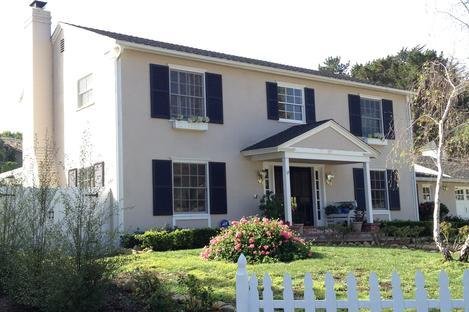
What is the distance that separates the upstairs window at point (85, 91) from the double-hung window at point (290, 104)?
20.9ft

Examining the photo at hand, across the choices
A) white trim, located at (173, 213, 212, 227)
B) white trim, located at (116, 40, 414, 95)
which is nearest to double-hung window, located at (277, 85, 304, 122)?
white trim, located at (116, 40, 414, 95)

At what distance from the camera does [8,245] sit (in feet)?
26.4

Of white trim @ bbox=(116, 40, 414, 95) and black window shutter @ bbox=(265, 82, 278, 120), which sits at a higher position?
white trim @ bbox=(116, 40, 414, 95)

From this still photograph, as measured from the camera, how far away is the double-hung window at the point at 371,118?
21.9 metres

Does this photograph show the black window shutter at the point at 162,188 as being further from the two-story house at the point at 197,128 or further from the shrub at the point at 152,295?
the shrub at the point at 152,295

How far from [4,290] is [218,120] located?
35.1ft

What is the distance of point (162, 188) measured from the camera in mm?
16016

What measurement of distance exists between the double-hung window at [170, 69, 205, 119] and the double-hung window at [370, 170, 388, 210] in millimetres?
8068

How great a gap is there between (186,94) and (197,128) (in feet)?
3.64

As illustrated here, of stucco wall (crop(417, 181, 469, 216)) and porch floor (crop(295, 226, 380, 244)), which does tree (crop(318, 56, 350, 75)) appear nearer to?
stucco wall (crop(417, 181, 469, 216))

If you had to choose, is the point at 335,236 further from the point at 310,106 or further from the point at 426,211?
the point at 426,211

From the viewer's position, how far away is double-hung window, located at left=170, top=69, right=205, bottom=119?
16.7m

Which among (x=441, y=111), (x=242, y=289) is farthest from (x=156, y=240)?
(x=242, y=289)

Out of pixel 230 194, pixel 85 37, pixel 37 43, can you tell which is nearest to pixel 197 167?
pixel 230 194
